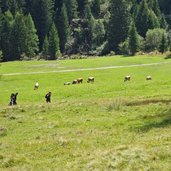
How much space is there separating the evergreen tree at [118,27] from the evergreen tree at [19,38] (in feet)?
105

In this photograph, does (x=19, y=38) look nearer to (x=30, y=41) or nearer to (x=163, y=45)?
(x=30, y=41)

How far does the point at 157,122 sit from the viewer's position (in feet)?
98.3

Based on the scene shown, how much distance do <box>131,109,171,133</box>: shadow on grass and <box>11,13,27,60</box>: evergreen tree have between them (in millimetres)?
137417

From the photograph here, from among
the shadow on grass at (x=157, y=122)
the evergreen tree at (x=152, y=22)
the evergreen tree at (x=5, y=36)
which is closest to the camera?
the shadow on grass at (x=157, y=122)

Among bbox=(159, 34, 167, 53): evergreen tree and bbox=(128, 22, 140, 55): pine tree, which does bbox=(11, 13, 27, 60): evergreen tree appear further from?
bbox=(159, 34, 167, 53): evergreen tree

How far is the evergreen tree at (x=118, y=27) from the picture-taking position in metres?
177

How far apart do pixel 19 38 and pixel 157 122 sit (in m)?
Result: 142

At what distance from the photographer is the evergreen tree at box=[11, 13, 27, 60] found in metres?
167

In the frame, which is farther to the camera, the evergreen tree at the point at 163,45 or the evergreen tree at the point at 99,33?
the evergreen tree at the point at 99,33

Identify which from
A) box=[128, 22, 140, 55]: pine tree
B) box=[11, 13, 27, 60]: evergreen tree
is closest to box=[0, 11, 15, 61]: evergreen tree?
box=[11, 13, 27, 60]: evergreen tree

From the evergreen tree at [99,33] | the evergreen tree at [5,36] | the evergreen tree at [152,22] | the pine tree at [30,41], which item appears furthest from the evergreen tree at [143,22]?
the evergreen tree at [5,36]

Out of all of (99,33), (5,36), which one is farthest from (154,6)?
(5,36)

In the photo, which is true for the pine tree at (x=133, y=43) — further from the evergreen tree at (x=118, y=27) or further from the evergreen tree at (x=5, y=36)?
the evergreen tree at (x=5, y=36)

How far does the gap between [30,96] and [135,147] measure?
4256 cm
